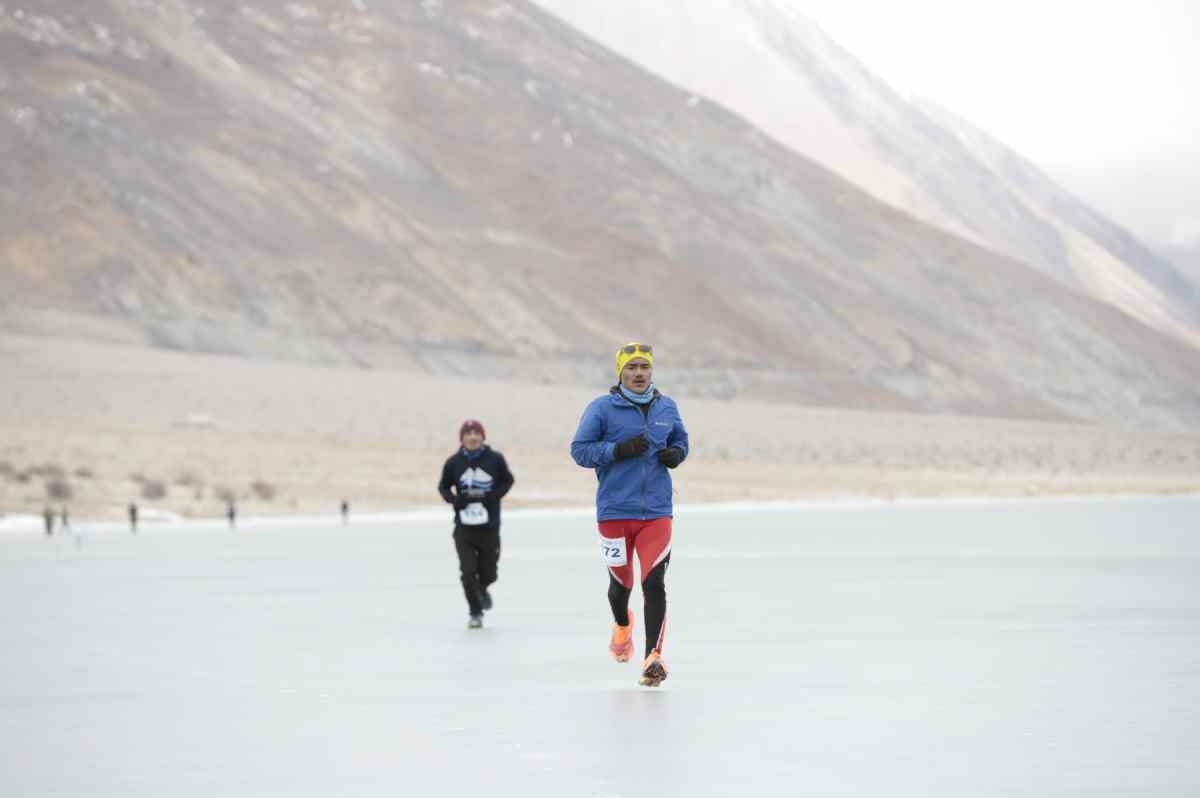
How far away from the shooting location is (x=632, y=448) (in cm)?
1029

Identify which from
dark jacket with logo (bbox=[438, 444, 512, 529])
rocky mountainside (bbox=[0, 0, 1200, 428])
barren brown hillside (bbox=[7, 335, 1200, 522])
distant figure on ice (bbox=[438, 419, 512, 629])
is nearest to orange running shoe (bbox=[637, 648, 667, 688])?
distant figure on ice (bbox=[438, 419, 512, 629])

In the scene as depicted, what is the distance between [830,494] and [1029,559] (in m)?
24.0

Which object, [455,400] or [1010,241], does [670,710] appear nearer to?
[455,400]

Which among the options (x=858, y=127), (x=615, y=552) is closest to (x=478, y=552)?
(x=615, y=552)

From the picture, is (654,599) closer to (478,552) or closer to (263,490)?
(478,552)

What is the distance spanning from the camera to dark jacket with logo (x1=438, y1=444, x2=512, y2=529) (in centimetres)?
1403

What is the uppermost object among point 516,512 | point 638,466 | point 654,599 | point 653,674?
point 516,512

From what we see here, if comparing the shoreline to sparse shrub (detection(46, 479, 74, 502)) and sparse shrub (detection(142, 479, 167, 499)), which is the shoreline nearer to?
sparse shrub (detection(46, 479, 74, 502))

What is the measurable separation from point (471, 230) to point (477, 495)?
3424 inches

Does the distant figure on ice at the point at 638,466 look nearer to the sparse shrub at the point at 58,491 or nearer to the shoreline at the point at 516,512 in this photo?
the shoreline at the point at 516,512

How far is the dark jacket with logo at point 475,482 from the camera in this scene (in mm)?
14031

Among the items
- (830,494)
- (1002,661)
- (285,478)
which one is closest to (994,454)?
(830,494)

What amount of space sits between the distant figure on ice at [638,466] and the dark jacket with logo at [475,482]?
11.2 feet

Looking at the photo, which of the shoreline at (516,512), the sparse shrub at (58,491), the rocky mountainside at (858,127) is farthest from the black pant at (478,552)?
the rocky mountainside at (858,127)
